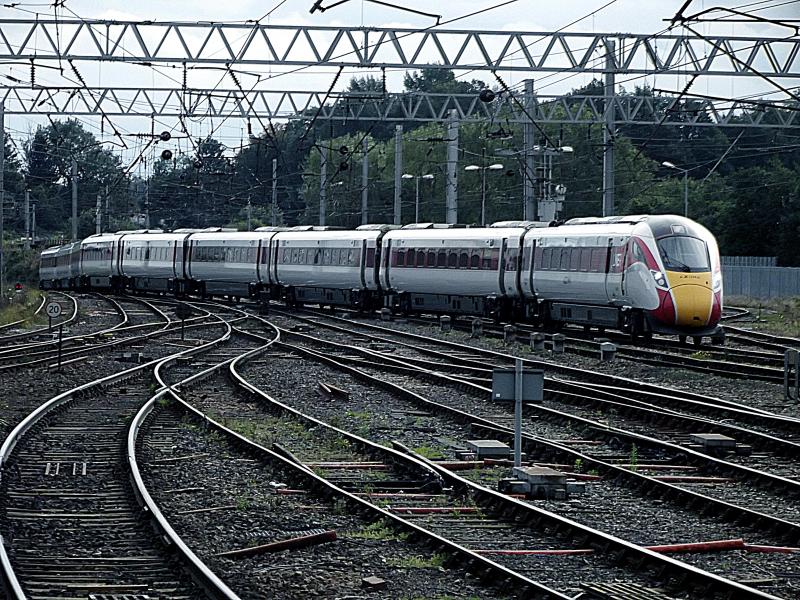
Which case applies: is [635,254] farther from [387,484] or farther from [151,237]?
[151,237]

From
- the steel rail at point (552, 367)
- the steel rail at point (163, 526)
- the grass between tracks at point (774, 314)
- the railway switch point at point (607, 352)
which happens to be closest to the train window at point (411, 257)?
the steel rail at point (552, 367)

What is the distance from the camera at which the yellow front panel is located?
1122 inches

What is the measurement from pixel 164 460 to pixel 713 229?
2178 inches

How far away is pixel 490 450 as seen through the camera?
1418cm

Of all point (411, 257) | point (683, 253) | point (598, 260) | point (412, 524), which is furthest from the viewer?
point (411, 257)

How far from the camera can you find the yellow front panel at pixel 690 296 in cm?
2850

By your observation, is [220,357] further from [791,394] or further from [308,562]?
[308,562]

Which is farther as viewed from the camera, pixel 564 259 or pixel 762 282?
pixel 762 282

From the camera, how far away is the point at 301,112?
40.1 m

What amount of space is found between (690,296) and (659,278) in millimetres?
742

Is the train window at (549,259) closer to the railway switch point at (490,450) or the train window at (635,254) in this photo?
the train window at (635,254)

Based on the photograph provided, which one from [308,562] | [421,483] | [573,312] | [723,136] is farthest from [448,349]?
[723,136]

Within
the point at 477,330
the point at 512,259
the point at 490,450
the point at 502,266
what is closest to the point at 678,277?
the point at 477,330

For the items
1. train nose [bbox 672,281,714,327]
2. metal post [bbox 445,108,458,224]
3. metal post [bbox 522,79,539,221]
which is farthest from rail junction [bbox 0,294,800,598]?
metal post [bbox 445,108,458,224]
